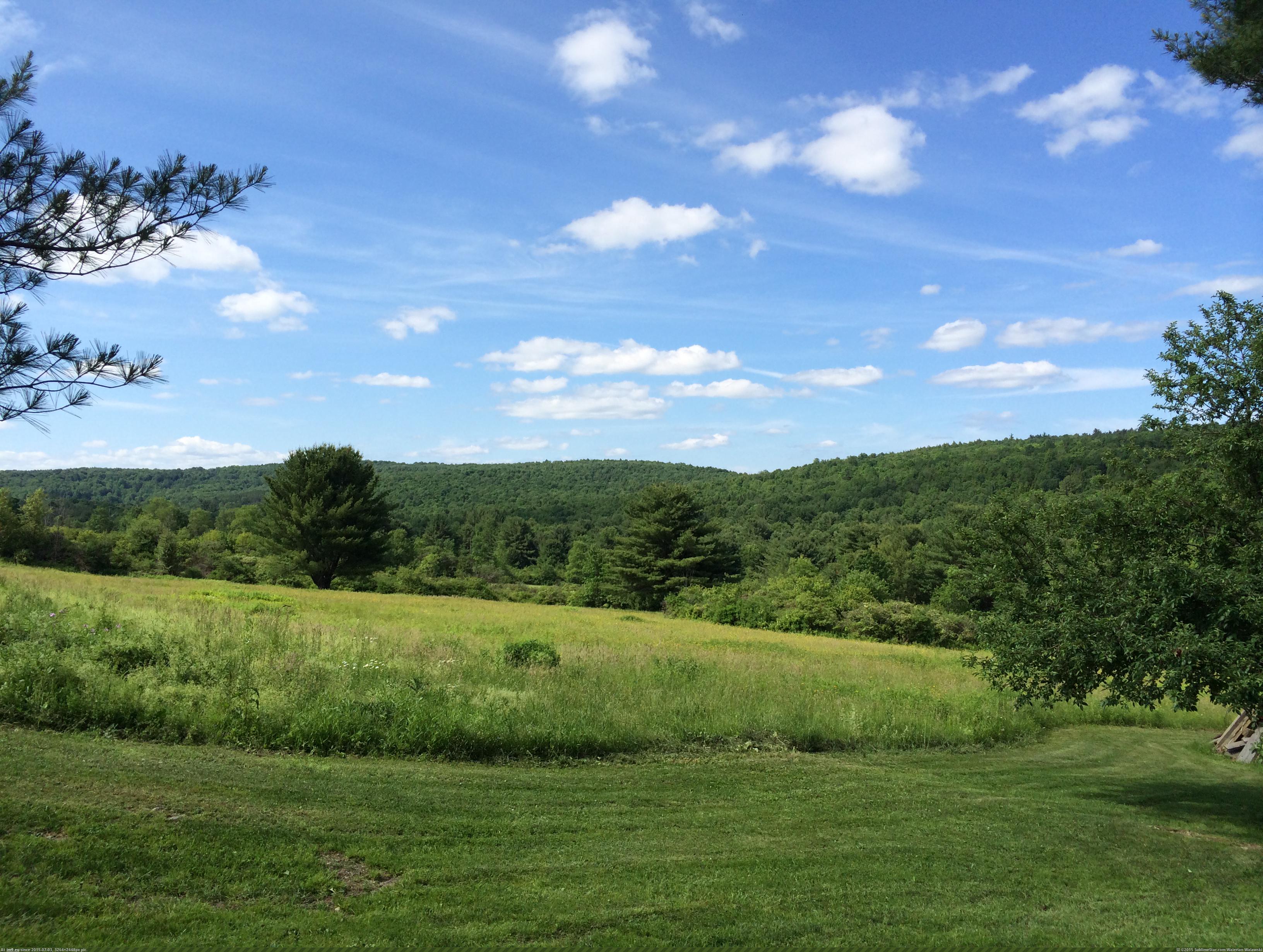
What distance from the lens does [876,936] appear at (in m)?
5.33

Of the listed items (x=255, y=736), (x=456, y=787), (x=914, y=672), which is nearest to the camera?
(x=456, y=787)

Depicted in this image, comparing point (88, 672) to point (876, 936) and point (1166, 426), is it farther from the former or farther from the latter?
point (1166, 426)

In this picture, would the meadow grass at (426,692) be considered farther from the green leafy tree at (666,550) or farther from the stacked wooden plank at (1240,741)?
the green leafy tree at (666,550)

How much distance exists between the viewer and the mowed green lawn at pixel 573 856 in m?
4.89

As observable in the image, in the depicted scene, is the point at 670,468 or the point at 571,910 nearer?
the point at 571,910

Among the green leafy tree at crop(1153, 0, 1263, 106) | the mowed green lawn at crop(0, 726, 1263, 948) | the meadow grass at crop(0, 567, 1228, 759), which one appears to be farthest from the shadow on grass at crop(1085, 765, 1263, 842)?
the green leafy tree at crop(1153, 0, 1263, 106)

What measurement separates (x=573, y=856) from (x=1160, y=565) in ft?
22.3

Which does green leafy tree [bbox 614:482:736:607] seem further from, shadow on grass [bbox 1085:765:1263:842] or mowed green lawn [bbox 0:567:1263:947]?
shadow on grass [bbox 1085:765:1263:842]

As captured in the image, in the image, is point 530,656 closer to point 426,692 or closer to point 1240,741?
point 426,692

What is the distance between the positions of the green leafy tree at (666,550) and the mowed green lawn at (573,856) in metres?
49.3

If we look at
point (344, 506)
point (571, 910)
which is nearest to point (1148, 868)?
point (571, 910)

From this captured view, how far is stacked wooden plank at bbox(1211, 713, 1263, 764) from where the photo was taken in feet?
41.6

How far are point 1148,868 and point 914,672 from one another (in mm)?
13706

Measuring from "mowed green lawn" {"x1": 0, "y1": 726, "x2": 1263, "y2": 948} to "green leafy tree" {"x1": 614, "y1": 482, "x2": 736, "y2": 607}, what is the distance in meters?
49.3
